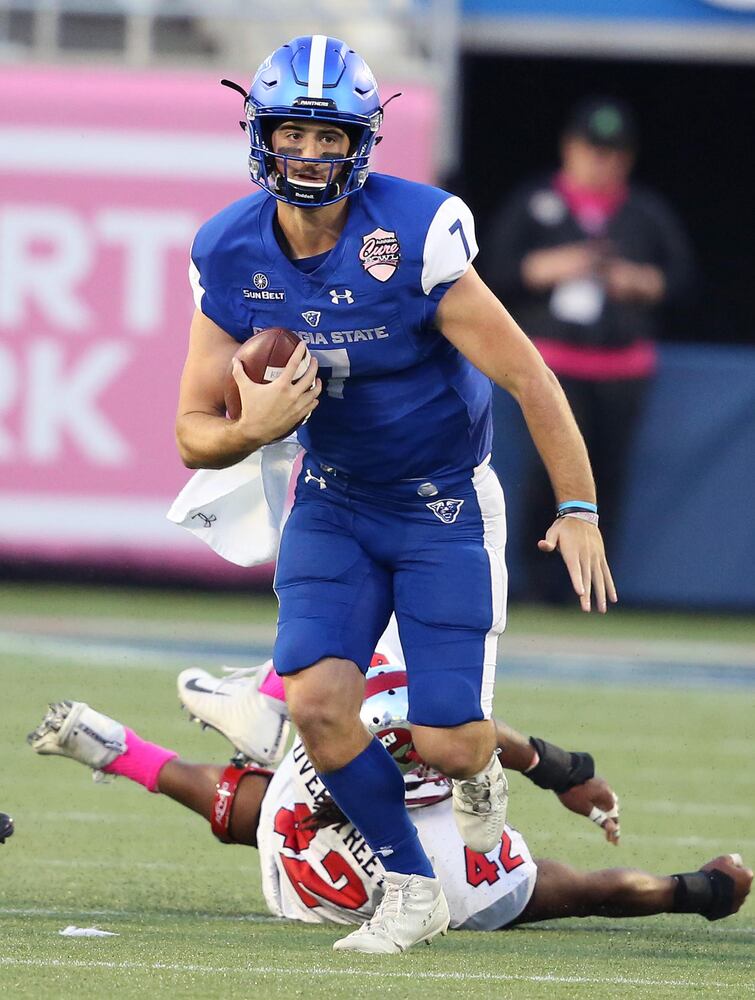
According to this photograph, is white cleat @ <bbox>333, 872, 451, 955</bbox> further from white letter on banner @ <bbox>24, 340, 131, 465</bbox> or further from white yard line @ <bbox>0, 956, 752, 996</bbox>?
white letter on banner @ <bbox>24, 340, 131, 465</bbox>

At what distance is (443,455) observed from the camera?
475 centimetres

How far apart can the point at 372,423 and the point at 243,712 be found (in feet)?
3.11

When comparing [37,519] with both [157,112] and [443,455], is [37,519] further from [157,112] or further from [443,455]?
[443,455]

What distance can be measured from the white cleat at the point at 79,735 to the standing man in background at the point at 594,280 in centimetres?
556

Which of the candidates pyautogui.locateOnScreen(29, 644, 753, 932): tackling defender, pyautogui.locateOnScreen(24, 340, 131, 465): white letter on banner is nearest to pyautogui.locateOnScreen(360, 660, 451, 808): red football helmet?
pyautogui.locateOnScreen(29, 644, 753, 932): tackling defender

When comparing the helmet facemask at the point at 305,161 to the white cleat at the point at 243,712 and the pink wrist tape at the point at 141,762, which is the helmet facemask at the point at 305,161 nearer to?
the white cleat at the point at 243,712

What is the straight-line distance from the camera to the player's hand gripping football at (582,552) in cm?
441

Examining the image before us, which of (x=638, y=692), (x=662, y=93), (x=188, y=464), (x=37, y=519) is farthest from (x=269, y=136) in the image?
(x=662, y=93)

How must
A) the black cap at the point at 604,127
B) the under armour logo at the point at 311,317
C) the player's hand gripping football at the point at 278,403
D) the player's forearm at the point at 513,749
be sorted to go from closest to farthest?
the player's hand gripping football at the point at 278,403
the under armour logo at the point at 311,317
the player's forearm at the point at 513,749
the black cap at the point at 604,127

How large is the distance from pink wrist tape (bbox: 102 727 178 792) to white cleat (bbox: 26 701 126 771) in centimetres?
2

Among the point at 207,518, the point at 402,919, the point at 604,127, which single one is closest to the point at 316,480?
the point at 207,518

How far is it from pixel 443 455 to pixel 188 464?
60 cm

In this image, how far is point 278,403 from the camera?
4.29 meters

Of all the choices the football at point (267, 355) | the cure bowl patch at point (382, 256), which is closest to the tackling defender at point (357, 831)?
the football at point (267, 355)
